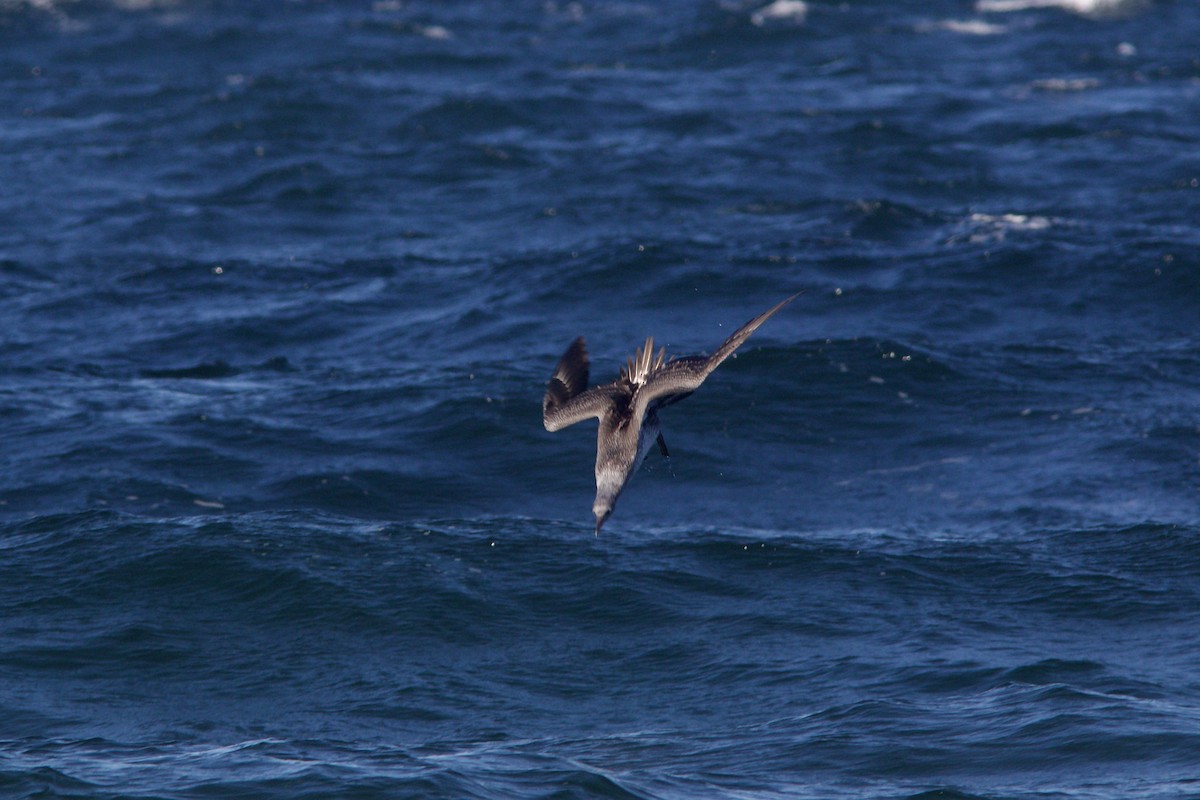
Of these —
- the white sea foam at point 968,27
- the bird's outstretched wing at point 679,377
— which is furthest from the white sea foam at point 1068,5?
the bird's outstretched wing at point 679,377

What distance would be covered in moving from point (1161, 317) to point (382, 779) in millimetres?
13735

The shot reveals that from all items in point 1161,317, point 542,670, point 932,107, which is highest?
point 932,107

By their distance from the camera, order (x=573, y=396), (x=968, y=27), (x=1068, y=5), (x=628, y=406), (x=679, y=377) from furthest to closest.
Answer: (x=1068, y=5) < (x=968, y=27) < (x=573, y=396) < (x=628, y=406) < (x=679, y=377)

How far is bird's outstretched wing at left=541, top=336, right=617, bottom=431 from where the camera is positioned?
13125 millimetres

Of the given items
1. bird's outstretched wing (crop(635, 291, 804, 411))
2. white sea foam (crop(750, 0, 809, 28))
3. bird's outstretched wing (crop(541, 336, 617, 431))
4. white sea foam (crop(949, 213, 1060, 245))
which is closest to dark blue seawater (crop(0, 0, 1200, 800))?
white sea foam (crop(949, 213, 1060, 245))

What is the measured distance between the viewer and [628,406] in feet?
42.2

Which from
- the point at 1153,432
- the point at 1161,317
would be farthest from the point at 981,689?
the point at 1161,317

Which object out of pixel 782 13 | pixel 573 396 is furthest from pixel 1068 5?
pixel 573 396

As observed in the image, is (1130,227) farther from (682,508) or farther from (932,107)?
(682,508)

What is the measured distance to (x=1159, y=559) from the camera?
17016 millimetres

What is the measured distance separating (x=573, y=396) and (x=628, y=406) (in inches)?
36.3

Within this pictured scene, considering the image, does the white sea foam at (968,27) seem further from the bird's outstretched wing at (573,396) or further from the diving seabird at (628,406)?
the diving seabird at (628,406)

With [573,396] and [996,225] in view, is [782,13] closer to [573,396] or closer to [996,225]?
[996,225]

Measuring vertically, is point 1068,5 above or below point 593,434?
above
